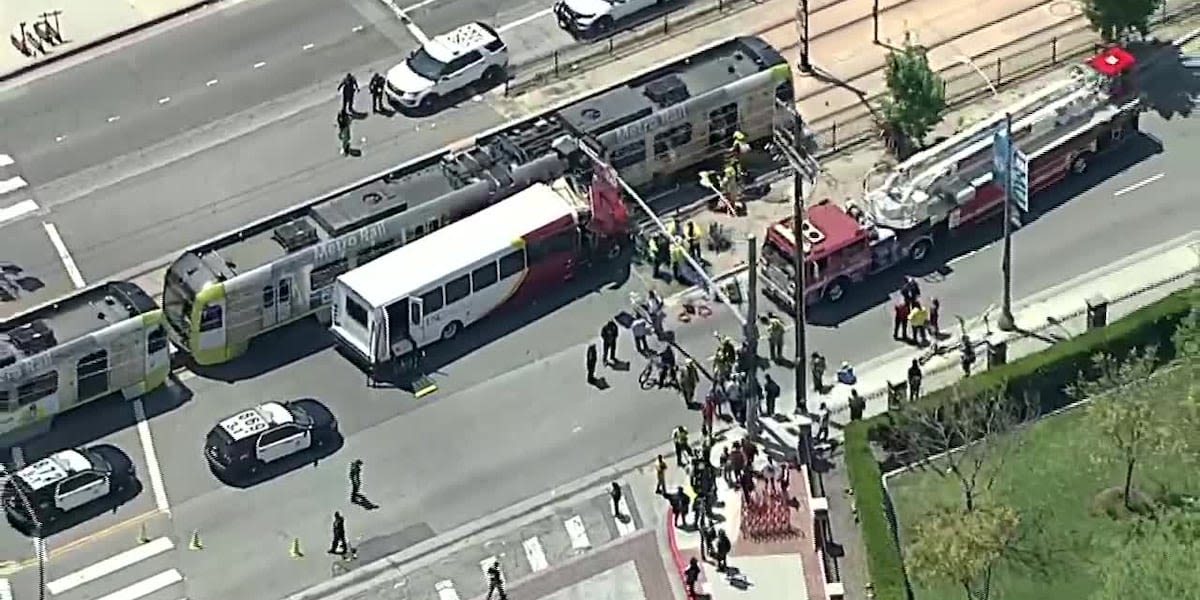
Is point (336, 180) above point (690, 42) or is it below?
below

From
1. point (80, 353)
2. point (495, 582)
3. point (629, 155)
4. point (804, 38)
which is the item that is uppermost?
point (804, 38)

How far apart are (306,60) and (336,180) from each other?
6.63 meters

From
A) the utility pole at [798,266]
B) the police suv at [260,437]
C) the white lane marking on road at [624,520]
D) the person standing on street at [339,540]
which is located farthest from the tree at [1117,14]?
the person standing on street at [339,540]

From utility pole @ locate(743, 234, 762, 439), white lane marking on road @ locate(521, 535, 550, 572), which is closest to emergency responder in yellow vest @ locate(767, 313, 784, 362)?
utility pole @ locate(743, 234, 762, 439)

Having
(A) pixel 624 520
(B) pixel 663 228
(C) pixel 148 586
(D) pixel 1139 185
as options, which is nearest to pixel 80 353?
(C) pixel 148 586

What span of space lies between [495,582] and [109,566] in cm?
935

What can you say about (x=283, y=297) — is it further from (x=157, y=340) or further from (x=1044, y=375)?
(x=1044, y=375)

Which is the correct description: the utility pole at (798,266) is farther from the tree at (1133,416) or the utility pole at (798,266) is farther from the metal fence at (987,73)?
the tree at (1133,416)

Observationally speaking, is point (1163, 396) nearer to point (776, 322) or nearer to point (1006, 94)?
point (776, 322)

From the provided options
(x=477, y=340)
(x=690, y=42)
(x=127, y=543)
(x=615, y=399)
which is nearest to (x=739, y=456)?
(x=615, y=399)

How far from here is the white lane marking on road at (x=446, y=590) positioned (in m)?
61.7

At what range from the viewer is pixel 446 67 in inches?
3088

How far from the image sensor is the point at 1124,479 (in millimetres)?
62469

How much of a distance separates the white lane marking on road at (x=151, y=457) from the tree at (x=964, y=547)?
1786 centimetres
